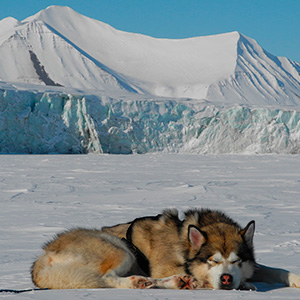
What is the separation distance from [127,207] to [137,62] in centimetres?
6071

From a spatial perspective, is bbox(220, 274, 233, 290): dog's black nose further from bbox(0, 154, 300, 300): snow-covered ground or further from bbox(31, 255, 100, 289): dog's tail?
bbox(31, 255, 100, 289): dog's tail

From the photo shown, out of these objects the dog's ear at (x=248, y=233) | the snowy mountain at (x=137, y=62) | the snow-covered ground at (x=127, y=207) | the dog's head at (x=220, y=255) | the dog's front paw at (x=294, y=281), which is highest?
the snowy mountain at (x=137, y=62)

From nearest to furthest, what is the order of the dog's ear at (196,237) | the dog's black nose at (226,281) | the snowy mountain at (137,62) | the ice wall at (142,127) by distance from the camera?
the dog's black nose at (226,281), the dog's ear at (196,237), the ice wall at (142,127), the snowy mountain at (137,62)

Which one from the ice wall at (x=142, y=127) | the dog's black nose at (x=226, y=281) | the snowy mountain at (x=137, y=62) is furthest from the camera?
the snowy mountain at (x=137, y=62)

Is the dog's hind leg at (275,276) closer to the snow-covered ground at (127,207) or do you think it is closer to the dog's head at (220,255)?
the snow-covered ground at (127,207)

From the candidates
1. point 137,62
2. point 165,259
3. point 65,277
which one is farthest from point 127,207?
point 137,62

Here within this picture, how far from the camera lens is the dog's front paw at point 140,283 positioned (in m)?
2.31

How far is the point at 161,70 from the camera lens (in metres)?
64.1

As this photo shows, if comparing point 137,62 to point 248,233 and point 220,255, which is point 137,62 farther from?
point 220,255

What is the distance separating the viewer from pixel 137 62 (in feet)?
218

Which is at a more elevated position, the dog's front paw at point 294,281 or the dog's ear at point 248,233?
the dog's ear at point 248,233

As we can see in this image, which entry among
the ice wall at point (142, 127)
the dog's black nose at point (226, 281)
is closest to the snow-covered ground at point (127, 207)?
the dog's black nose at point (226, 281)

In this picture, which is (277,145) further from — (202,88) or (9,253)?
(202,88)

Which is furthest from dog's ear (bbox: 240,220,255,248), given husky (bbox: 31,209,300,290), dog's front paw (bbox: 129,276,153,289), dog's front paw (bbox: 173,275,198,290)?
dog's front paw (bbox: 129,276,153,289)
